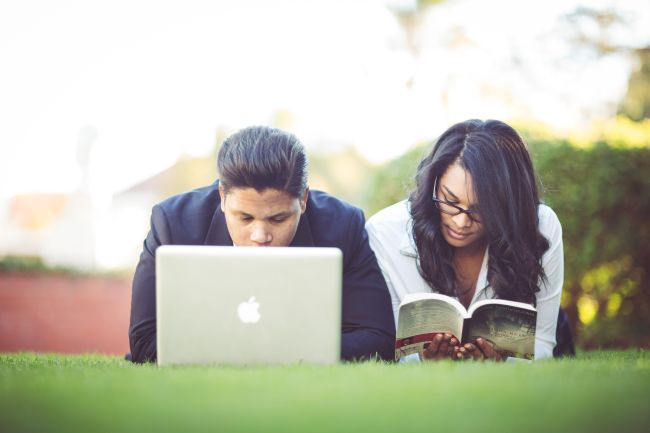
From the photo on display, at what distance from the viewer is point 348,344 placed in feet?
11.1

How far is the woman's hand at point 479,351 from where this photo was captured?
3393 millimetres

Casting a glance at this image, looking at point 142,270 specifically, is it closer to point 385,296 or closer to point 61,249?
point 385,296

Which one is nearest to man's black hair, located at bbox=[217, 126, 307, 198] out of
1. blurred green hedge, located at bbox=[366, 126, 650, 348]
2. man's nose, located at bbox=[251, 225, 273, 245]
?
man's nose, located at bbox=[251, 225, 273, 245]

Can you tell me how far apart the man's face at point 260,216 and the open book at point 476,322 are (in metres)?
0.71

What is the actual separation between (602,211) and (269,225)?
3.77 m

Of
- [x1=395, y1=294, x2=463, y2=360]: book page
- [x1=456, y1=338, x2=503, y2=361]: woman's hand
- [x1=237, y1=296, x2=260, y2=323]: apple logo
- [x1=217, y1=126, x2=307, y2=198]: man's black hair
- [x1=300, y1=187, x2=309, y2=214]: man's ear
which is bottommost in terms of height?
[x1=456, y1=338, x2=503, y2=361]: woman's hand

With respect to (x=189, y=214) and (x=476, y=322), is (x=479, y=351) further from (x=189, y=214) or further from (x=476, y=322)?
(x=189, y=214)

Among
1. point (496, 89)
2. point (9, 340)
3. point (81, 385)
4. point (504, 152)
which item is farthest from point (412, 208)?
point (496, 89)

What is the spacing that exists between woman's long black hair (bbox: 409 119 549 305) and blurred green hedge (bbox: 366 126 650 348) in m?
1.72

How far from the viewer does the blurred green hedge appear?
6129 millimetres

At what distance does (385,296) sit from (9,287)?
8.27 meters

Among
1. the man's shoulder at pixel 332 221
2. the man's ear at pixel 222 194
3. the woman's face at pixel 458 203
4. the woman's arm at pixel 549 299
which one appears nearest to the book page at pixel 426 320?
the man's shoulder at pixel 332 221

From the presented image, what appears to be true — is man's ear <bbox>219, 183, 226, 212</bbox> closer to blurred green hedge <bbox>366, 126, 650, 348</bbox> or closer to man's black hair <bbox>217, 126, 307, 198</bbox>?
man's black hair <bbox>217, 126, 307, 198</bbox>

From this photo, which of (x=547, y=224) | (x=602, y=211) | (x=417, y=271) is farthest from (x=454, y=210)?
(x=602, y=211)
